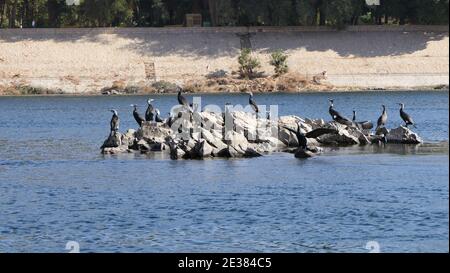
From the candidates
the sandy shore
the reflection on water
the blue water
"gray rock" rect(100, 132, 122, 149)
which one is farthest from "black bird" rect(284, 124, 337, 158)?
the sandy shore

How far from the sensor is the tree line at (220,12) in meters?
106

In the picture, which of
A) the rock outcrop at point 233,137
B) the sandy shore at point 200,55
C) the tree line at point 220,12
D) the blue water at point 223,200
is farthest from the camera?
the tree line at point 220,12

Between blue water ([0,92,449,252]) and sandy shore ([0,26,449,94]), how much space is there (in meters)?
46.5

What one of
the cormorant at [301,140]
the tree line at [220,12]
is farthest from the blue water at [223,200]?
the tree line at [220,12]

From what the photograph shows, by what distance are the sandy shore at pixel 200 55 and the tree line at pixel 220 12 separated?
5.21 feet

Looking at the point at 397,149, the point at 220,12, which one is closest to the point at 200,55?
the point at 220,12

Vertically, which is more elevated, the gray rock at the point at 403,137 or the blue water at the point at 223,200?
the blue water at the point at 223,200

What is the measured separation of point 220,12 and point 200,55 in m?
6.69

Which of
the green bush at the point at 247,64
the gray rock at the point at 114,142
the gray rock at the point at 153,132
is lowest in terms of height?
the green bush at the point at 247,64

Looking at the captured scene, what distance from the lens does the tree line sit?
106m

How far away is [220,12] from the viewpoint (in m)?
111

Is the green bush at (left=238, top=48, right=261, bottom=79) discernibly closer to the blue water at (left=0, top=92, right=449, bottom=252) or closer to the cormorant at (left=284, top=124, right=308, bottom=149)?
the blue water at (left=0, top=92, right=449, bottom=252)

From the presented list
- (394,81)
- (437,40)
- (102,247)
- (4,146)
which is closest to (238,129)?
(4,146)

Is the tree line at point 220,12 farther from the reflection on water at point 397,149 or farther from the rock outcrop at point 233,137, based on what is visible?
the reflection on water at point 397,149
